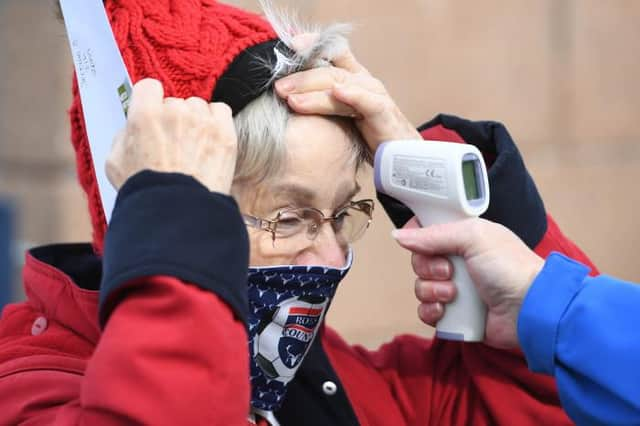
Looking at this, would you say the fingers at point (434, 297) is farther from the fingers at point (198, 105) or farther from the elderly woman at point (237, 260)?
the fingers at point (198, 105)

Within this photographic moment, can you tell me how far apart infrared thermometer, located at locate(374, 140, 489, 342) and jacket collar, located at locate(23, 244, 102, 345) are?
676 millimetres

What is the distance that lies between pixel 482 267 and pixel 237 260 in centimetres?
65

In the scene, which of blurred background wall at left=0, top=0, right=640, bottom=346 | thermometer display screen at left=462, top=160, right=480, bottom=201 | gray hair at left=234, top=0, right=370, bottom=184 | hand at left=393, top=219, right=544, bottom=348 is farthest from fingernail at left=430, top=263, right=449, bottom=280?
blurred background wall at left=0, top=0, right=640, bottom=346

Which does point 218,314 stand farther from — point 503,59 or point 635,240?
point 635,240

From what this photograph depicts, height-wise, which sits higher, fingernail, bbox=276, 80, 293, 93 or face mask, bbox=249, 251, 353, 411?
fingernail, bbox=276, 80, 293, 93

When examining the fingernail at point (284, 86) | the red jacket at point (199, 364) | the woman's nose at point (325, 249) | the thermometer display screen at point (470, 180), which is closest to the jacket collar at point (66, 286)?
the red jacket at point (199, 364)

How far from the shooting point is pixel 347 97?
220 cm

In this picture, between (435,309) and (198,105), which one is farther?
(435,309)

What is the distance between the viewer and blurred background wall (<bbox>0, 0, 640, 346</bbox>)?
396 centimetres

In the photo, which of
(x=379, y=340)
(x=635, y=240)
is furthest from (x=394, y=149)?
(x=635, y=240)

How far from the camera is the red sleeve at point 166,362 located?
158 centimetres

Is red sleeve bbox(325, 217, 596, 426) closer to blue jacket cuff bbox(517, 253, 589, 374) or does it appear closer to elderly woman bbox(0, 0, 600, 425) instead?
elderly woman bbox(0, 0, 600, 425)

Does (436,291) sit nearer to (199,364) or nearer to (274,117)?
(274,117)

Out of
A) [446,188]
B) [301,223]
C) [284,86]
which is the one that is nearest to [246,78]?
[284,86]
